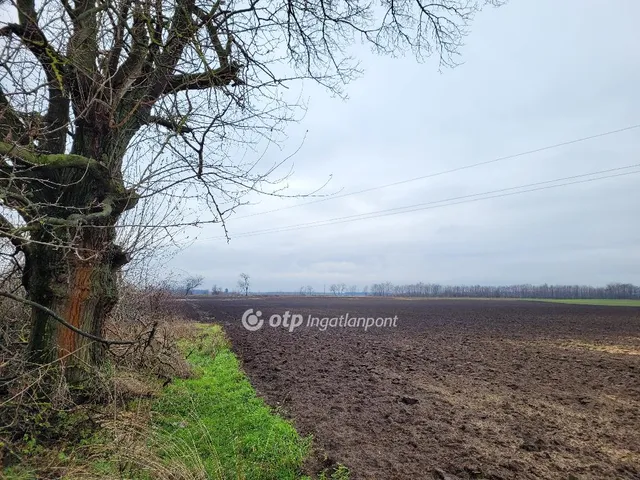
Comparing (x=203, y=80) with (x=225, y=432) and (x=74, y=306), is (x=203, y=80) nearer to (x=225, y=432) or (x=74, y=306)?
(x=74, y=306)

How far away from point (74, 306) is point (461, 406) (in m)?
6.13

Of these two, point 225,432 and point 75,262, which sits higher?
point 75,262

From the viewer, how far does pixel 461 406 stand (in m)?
7.20

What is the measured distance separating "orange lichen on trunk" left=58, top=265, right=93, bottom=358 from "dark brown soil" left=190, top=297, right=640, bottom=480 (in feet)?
10.6

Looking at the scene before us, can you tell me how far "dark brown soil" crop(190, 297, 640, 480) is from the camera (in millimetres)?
4887

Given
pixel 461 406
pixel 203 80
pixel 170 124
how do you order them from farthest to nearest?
pixel 461 406 → pixel 170 124 → pixel 203 80

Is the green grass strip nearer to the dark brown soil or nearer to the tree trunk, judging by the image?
the dark brown soil

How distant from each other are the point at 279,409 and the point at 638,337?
1861cm

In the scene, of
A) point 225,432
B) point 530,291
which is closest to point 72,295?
point 225,432

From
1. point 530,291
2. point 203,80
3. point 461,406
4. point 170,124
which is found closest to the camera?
point 203,80

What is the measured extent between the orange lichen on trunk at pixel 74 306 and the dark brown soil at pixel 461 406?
10.6 feet

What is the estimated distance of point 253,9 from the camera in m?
5.08

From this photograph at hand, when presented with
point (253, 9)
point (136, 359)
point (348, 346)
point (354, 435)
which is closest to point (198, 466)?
point (354, 435)

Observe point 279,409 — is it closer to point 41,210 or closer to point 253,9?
point 41,210
